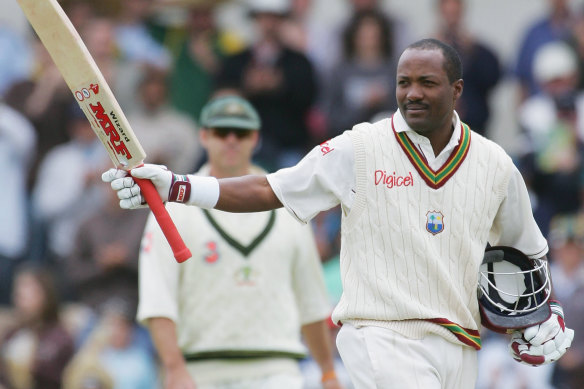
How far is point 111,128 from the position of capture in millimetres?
5609

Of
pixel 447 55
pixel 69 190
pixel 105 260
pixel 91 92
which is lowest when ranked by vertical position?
pixel 105 260

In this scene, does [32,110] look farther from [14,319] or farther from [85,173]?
[14,319]

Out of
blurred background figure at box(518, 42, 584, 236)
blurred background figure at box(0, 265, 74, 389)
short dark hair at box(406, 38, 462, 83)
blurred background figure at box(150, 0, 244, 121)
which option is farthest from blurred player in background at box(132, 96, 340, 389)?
blurred background figure at box(150, 0, 244, 121)

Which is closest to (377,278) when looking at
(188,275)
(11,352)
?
(188,275)

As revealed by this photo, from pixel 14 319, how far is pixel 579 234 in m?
4.96

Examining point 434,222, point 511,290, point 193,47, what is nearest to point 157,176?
point 434,222

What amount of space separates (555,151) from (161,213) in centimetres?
625

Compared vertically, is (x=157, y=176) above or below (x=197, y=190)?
above

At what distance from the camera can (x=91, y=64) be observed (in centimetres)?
557

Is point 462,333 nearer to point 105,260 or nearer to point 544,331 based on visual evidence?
point 544,331

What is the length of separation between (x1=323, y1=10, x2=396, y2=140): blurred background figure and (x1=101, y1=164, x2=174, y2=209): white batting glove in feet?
20.5

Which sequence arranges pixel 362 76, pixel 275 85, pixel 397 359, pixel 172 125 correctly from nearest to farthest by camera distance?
pixel 397 359 → pixel 275 85 → pixel 362 76 → pixel 172 125

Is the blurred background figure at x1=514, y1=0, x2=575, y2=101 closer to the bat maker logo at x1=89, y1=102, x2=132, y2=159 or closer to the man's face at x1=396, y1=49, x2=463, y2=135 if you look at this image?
the man's face at x1=396, y1=49, x2=463, y2=135

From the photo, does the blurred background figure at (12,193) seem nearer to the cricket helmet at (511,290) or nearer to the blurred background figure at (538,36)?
the blurred background figure at (538,36)
